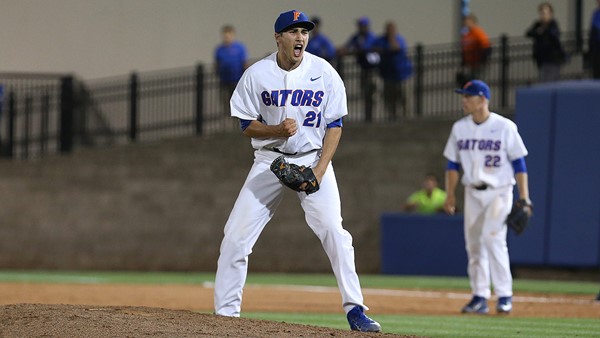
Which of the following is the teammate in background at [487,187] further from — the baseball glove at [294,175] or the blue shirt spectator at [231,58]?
the blue shirt spectator at [231,58]

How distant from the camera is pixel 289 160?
28.2 ft

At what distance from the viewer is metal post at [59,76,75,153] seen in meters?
23.2

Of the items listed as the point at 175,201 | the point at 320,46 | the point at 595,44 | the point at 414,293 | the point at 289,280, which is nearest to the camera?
the point at 414,293

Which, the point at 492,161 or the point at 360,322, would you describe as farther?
the point at 492,161

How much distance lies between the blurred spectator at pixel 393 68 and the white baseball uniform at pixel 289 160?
1366cm

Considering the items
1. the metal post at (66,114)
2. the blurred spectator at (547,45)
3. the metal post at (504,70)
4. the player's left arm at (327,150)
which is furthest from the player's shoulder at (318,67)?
the metal post at (66,114)

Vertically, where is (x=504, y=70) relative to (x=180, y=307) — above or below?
above

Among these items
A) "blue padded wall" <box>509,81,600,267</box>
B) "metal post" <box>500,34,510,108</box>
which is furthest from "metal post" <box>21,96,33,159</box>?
"blue padded wall" <box>509,81,600,267</box>

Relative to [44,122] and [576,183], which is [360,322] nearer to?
[576,183]

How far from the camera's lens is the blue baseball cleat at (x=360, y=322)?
27.3 ft

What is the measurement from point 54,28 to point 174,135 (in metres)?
3.80

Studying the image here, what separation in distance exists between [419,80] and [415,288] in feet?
19.7

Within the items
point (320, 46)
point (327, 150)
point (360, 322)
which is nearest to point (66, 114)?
point (320, 46)

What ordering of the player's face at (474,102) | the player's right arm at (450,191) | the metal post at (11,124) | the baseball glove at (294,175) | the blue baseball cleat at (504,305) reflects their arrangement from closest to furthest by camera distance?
the baseball glove at (294,175)
the blue baseball cleat at (504,305)
the player's face at (474,102)
the player's right arm at (450,191)
the metal post at (11,124)
